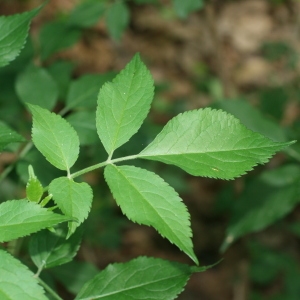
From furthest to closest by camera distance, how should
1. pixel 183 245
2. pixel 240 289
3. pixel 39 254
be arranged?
pixel 240 289 → pixel 39 254 → pixel 183 245

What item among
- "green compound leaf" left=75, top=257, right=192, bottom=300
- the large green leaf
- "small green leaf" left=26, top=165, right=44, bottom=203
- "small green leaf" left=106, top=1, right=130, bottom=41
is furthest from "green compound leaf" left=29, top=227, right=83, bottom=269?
"small green leaf" left=106, top=1, right=130, bottom=41

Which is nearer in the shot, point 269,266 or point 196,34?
point 269,266

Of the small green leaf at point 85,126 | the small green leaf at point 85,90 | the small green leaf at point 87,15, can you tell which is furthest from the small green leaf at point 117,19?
the small green leaf at point 85,126

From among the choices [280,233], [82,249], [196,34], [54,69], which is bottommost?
[280,233]

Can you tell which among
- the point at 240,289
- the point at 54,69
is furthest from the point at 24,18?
the point at 240,289

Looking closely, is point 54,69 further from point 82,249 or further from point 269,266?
point 269,266

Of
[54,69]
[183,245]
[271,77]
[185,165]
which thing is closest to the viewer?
[183,245]
